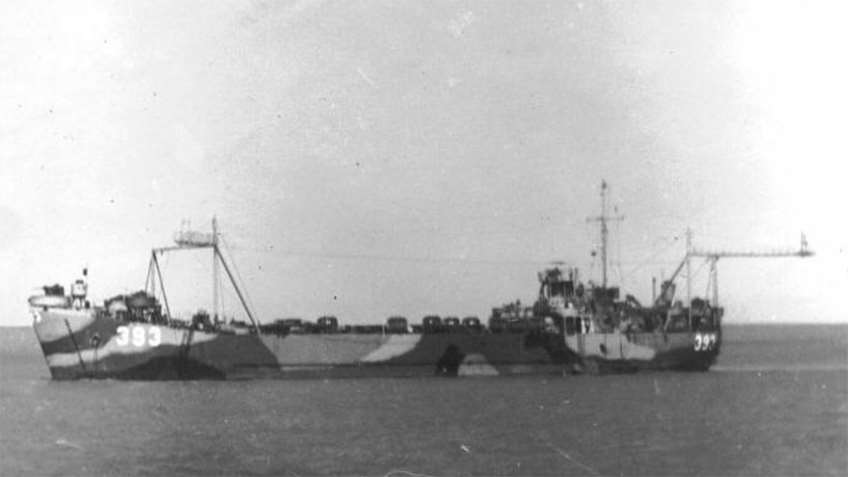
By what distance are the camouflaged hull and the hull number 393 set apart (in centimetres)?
61

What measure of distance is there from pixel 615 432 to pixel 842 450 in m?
5.93

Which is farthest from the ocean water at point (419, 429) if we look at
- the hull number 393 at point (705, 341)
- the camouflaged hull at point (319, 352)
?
the hull number 393 at point (705, 341)

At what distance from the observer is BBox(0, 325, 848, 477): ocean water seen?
26.6 m

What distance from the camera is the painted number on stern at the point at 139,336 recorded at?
51.1 m

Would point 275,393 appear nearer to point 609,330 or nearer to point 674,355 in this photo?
point 609,330

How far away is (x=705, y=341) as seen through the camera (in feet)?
205

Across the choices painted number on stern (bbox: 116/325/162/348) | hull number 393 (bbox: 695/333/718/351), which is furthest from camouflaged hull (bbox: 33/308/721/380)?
hull number 393 (bbox: 695/333/718/351)

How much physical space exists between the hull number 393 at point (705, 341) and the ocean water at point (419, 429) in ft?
33.8

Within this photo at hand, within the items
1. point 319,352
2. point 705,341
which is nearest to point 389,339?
point 319,352

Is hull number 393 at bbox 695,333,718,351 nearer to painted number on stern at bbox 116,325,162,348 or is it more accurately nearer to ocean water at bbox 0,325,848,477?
ocean water at bbox 0,325,848,477

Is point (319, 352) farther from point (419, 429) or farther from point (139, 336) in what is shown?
point (419, 429)

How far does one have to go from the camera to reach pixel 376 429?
32906 millimetres

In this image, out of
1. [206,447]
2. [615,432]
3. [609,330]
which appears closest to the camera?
[206,447]

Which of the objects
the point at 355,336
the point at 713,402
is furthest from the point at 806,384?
the point at 355,336
